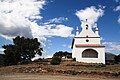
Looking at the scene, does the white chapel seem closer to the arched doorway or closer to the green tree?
the arched doorway

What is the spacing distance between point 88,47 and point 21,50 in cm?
1768

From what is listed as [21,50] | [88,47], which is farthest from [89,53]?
[21,50]

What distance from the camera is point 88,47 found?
56.8 m

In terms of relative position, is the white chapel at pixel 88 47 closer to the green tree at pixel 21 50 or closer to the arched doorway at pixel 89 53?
the arched doorway at pixel 89 53

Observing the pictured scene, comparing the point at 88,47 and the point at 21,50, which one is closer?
the point at 21,50

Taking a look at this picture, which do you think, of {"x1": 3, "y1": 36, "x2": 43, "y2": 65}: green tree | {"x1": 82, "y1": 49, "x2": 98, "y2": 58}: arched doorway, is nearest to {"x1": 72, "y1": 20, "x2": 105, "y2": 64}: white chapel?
{"x1": 82, "y1": 49, "x2": 98, "y2": 58}: arched doorway

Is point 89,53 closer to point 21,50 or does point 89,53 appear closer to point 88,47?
point 88,47

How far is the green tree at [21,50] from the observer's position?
49.6 m

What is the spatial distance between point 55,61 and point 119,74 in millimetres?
18134

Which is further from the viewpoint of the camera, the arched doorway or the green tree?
the arched doorway

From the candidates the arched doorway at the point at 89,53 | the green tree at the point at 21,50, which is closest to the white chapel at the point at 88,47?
the arched doorway at the point at 89,53

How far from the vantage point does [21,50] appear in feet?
165

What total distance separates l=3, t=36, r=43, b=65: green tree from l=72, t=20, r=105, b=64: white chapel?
10.5 m

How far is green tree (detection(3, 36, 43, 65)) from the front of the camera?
4956 centimetres
